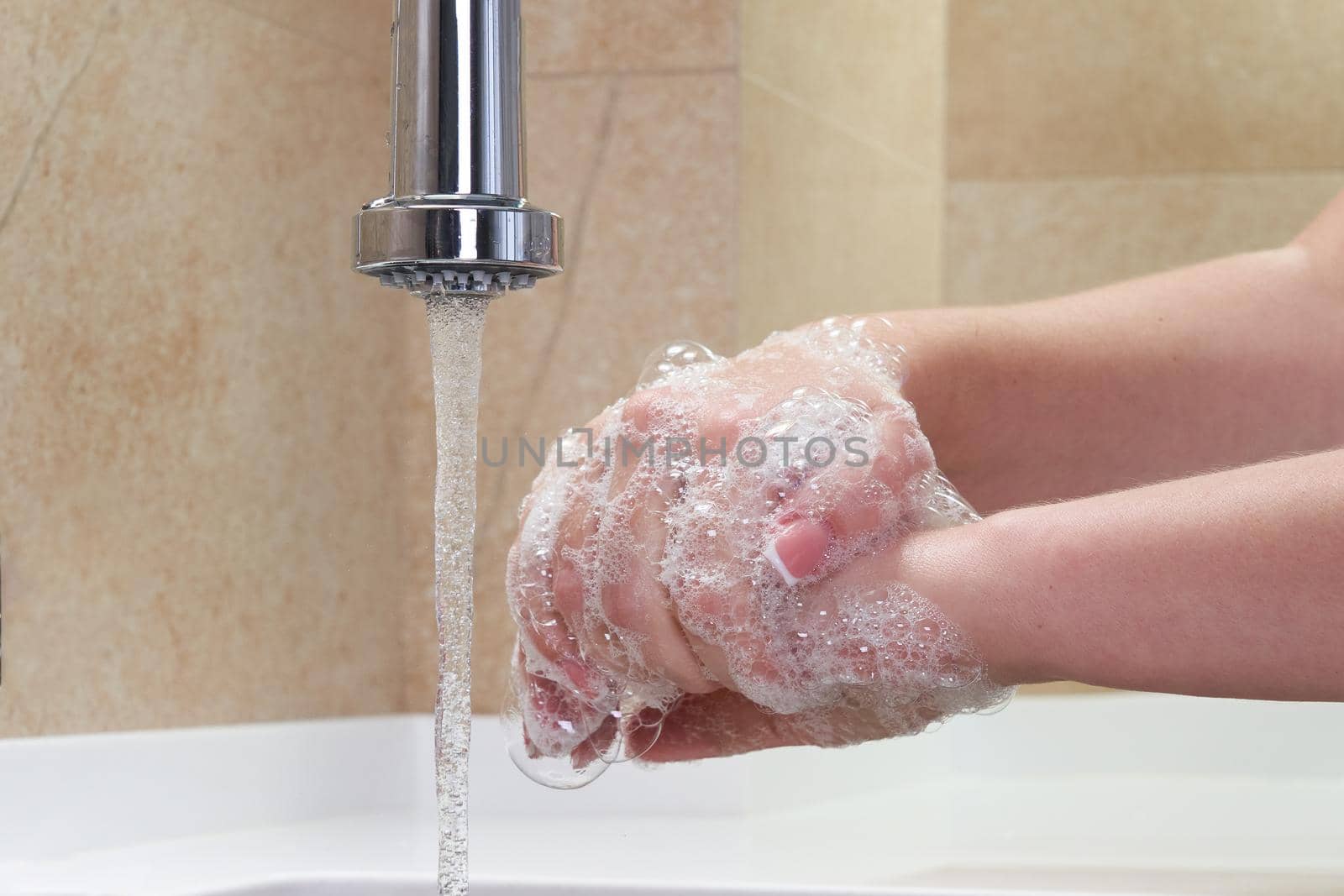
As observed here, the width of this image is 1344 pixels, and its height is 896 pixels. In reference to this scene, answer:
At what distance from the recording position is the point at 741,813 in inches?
33.6

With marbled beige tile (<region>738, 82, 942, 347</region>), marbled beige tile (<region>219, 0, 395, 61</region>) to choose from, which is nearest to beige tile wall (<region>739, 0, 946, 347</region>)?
marbled beige tile (<region>738, 82, 942, 347</region>)

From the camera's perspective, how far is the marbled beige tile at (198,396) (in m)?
0.64

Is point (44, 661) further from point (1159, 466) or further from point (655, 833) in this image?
point (1159, 466)

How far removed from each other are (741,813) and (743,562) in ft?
1.41

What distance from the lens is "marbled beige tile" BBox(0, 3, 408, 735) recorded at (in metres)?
0.64

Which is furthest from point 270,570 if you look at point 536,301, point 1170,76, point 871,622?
point 1170,76

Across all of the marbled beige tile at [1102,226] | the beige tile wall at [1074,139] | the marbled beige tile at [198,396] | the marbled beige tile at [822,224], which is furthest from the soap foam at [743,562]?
the marbled beige tile at [1102,226]

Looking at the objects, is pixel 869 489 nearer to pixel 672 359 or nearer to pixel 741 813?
pixel 672 359

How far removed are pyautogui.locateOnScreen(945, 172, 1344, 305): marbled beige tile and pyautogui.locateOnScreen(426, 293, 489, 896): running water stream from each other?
33.5 inches

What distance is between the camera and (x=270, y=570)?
0.78 meters

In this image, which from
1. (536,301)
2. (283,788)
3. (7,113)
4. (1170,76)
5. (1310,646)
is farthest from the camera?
(1170,76)

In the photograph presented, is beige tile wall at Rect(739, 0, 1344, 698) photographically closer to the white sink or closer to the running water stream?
the white sink

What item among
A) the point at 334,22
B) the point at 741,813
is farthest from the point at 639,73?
the point at 741,813

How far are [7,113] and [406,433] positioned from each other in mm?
331
